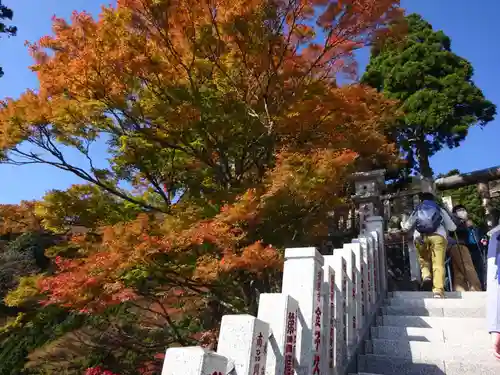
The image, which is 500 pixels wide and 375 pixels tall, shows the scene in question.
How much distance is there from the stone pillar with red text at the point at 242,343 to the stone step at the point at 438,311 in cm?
317

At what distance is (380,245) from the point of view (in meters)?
6.50

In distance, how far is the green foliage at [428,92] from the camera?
1191 centimetres

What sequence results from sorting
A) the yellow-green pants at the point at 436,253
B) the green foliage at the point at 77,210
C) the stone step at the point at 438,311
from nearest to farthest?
the stone step at the point at 438,311, the yellow-green pants at the point at 436,253, the green foliage at the point at 77,210

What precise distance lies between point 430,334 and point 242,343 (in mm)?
2811

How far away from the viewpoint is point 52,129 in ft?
21.5

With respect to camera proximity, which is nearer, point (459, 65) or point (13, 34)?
point (13, 34)

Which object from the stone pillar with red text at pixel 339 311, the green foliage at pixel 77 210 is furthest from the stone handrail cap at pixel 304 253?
the green foliage at pixel 77 210

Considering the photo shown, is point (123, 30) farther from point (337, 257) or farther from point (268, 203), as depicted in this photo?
point (337, 257)

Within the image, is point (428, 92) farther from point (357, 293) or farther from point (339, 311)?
point (339, 311)

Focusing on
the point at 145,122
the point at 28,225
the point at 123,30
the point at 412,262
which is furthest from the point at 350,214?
the point at 28,225

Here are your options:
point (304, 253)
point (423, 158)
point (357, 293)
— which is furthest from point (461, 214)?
point (304, 253)

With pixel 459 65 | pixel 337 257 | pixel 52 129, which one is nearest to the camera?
pixel 337 257

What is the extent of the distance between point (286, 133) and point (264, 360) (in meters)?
4.93

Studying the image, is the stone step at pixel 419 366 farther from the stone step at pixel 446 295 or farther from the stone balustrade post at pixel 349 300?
the stone step at pixel 446 295
